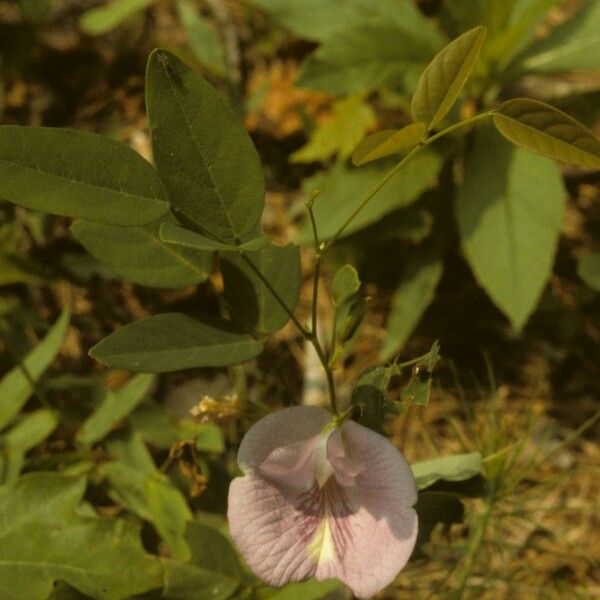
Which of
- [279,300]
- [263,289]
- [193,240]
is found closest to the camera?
[193,240]

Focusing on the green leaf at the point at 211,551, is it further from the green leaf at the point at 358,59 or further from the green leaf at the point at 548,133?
the green leaf at the point at 358,59

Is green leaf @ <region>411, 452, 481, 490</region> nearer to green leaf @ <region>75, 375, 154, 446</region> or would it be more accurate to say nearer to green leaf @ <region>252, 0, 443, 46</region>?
green leaf @ <region>75, 375, 154, 446</region>

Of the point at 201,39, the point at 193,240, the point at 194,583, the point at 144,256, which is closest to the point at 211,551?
the point at 194,583

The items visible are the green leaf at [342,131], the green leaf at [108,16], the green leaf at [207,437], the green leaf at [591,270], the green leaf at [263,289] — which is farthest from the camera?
the green leaf at [108,16]

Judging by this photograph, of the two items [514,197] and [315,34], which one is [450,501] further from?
[315,34]

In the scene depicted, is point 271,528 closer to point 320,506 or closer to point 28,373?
point 320,506

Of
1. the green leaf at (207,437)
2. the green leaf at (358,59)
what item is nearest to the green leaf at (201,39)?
the green leaf at (358,59)

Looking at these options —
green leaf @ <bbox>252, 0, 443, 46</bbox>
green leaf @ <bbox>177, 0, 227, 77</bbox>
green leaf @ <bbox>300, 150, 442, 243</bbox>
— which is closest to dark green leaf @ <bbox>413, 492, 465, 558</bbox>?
green leaf @ <bbox>300, 150, 442, 243</bbox>
